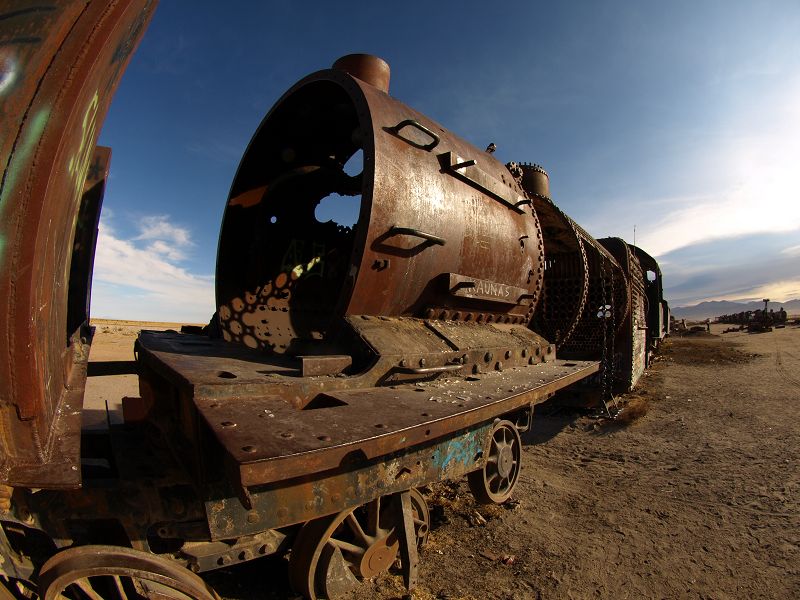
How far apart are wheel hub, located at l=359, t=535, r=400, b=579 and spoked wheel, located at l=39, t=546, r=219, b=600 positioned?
84 cm

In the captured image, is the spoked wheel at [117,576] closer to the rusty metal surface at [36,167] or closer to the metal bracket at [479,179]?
the rusty metal surface at [36,167]

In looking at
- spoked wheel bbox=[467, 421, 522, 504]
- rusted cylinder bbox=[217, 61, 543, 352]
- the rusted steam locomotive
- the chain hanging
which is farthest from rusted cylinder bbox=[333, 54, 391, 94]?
the chain hanging

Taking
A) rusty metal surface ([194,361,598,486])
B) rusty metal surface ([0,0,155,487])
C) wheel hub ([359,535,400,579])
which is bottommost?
wheel hub ([359,535,400,579])

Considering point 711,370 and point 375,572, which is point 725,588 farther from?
point 711,370

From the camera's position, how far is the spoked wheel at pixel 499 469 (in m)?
3.26

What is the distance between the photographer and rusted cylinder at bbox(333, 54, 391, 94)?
3631 mm

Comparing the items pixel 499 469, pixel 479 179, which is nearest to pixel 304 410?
pixel 499 469

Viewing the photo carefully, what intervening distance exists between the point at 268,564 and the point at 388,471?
1505 millimetres

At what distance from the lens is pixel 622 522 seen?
3.74m

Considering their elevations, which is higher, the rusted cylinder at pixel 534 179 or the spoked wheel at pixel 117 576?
the rusted cylinder at pixel 534 179

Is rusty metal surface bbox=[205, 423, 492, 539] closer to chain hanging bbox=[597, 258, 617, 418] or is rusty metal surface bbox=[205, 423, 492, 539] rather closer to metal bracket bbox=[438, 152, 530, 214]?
metal bracket bbox=[438, 152, 530, 214]

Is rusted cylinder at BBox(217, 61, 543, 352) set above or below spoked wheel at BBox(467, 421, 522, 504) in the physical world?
above

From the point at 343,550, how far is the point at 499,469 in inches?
56.7

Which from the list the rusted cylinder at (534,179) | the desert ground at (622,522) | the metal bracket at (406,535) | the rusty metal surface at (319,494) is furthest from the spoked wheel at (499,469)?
the rusted cylinder at (534,179)
